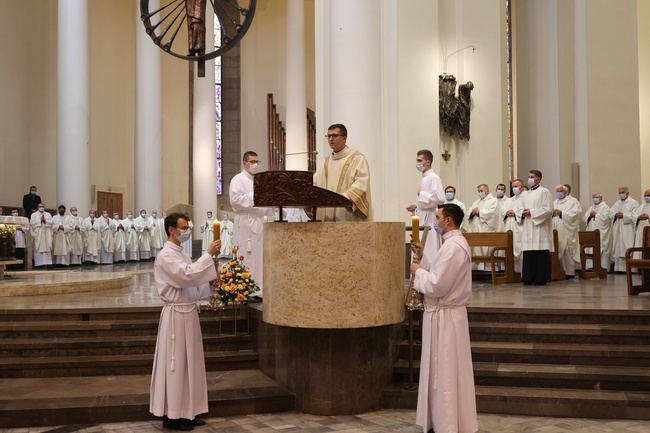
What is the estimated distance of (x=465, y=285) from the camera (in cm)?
535

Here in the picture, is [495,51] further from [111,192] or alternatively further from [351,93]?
[111,192]

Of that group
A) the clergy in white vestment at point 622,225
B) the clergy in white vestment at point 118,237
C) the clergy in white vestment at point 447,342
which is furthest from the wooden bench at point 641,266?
the clergy in white vestment at point 118,237

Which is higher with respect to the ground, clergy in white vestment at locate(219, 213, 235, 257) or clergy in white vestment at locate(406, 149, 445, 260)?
clergy in white vestment at locate(406, 149, 445, 260)

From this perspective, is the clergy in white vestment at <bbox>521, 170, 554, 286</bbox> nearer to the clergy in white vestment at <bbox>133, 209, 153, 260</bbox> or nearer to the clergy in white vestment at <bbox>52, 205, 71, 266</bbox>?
the clergy in white vestment at <bbox>52, 205, 71, 266</bbox>

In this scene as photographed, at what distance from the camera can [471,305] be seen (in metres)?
7.79

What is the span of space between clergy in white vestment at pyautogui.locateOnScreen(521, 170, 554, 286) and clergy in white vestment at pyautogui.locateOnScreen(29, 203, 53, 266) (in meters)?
12.3

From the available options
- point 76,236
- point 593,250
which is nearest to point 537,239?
point 593,250

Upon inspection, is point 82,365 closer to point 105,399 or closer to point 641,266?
point 105,399

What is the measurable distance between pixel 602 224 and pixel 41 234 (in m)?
13.6

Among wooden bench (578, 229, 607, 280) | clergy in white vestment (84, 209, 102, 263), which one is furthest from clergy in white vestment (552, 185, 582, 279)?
clergy in white vestment (84, 209, 102, 263)

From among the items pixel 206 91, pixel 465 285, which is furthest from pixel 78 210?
pixel 465 285

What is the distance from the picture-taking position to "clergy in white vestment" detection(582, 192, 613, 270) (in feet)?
50.3

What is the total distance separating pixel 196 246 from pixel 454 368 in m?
19.2

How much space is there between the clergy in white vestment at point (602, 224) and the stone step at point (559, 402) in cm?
951
